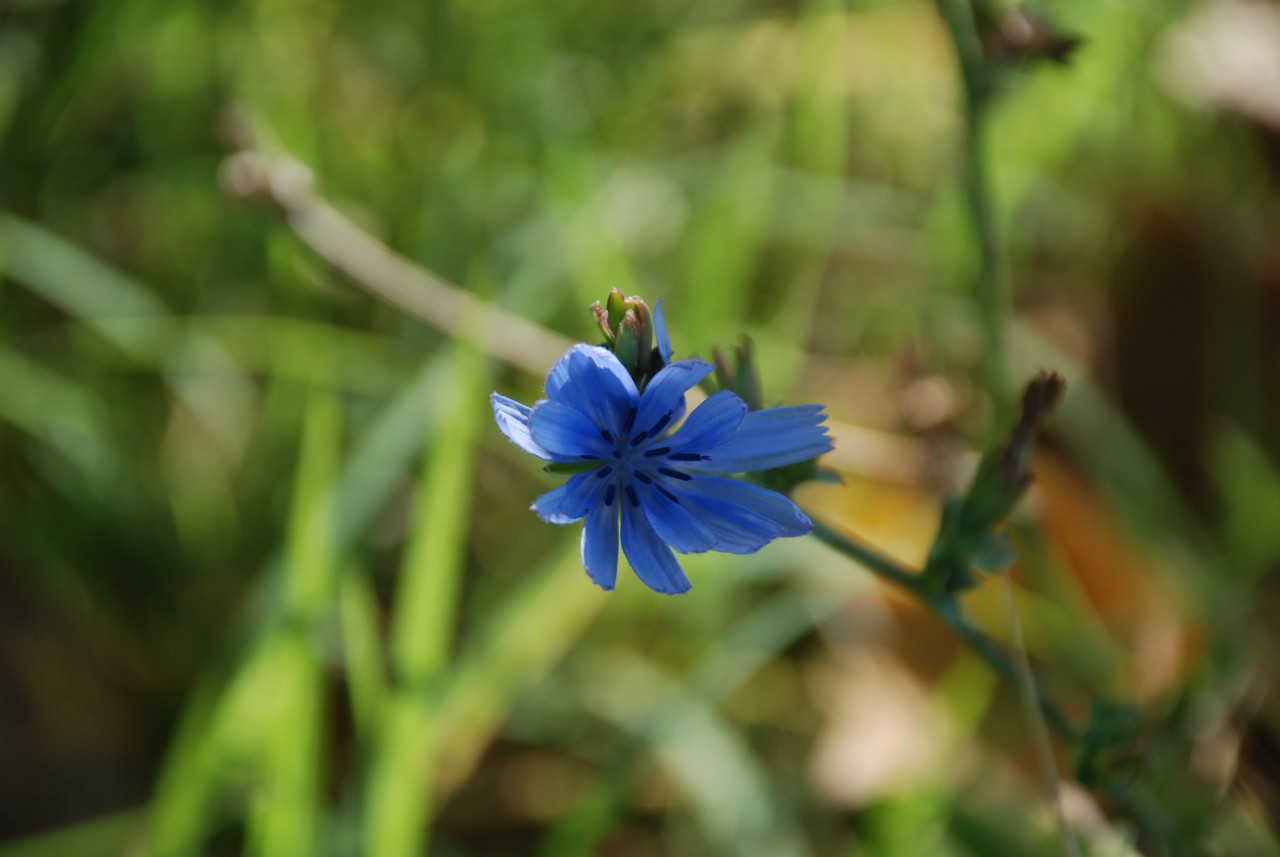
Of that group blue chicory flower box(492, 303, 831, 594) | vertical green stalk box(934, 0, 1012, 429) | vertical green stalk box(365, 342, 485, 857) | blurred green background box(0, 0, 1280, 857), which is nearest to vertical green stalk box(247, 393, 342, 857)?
blurred green background box(0, 0, 1280, 857)

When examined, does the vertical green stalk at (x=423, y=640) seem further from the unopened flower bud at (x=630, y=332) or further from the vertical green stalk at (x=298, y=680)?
the unopened flower bud at (x=630, y=332)

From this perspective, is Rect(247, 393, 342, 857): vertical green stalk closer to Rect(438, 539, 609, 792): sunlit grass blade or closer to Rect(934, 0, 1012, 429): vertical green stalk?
Rect(438, 539, 609, 792): sunlit grass blade

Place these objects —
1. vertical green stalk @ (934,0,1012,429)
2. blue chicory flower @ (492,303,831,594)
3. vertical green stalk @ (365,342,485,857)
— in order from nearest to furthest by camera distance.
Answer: blue chicory flower @ (492,303,831,594)
vertical green stalk @ (365,342,485,857)
vertical green stalk @ (934,0,1012,429)

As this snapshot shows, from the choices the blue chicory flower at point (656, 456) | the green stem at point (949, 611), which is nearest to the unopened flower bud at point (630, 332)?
the blue chicory flower at point (656, 456)

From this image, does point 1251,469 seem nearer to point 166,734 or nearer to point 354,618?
point 354,618

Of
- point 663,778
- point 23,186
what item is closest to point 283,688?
point 663,778

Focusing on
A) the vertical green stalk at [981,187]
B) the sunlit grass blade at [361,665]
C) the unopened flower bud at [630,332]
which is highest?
the vertical green stalk at [981,187]
